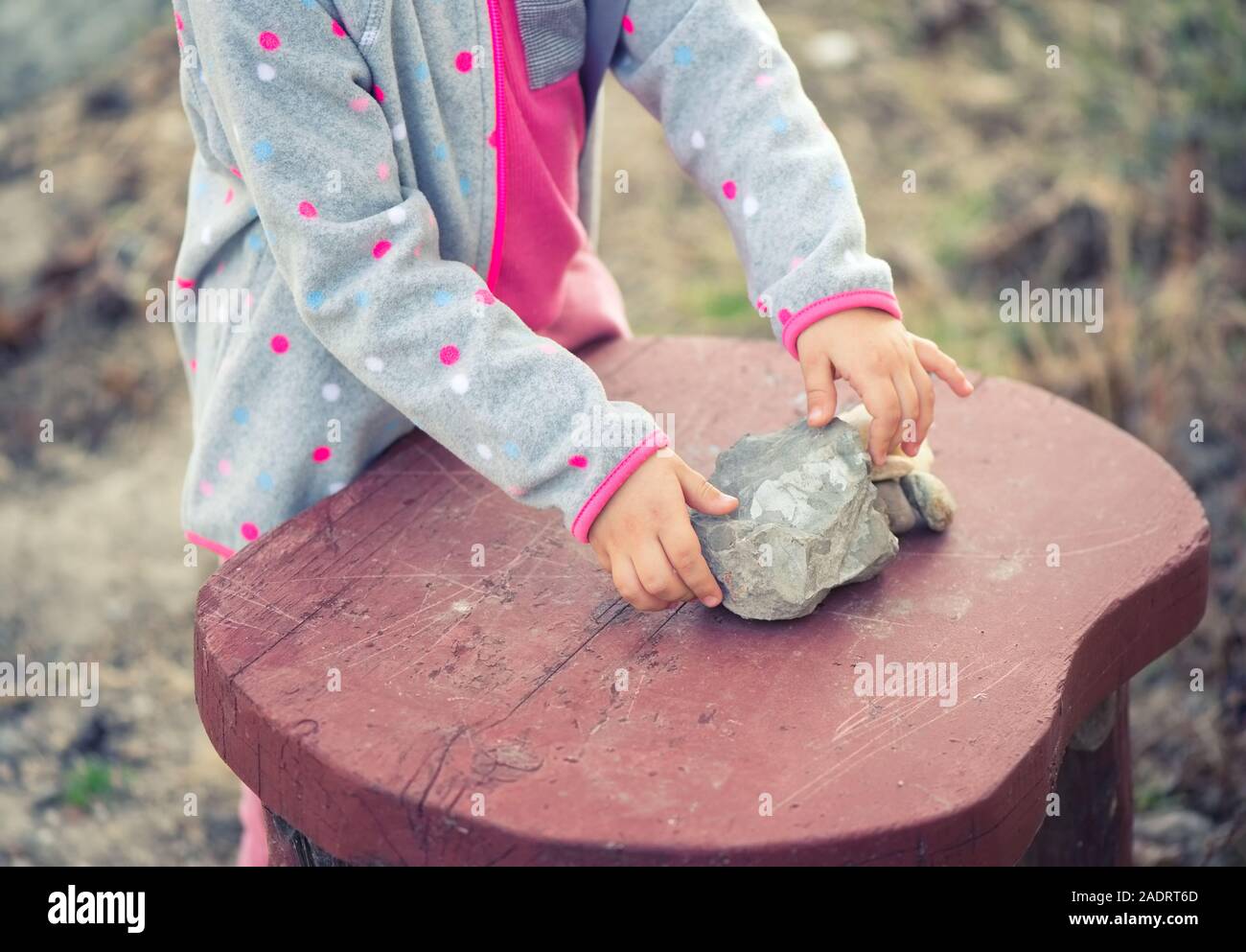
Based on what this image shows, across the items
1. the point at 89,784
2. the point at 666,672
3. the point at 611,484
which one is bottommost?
the point at 89,784

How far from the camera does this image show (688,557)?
119 centimetres

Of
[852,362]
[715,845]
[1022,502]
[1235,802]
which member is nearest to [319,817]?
[715,845]

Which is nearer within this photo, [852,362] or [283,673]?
[283,673]

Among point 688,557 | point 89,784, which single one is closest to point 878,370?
point 688,557

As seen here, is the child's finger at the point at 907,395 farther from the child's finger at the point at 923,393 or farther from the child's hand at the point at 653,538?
the child's hand at the point at 653,538

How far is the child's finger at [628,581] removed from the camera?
3.91ft

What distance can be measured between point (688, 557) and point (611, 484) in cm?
9

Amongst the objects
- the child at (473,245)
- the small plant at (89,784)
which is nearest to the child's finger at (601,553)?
the child at (473,245)

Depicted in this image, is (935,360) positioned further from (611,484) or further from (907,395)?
(611,484)

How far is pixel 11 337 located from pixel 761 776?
2.67 metres

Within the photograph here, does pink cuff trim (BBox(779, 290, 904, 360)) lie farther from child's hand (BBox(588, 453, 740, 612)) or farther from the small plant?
the small plant

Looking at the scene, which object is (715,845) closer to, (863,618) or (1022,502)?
(863,618)

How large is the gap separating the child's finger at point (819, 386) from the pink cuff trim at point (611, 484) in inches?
7.5

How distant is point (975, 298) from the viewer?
9.71 feet
